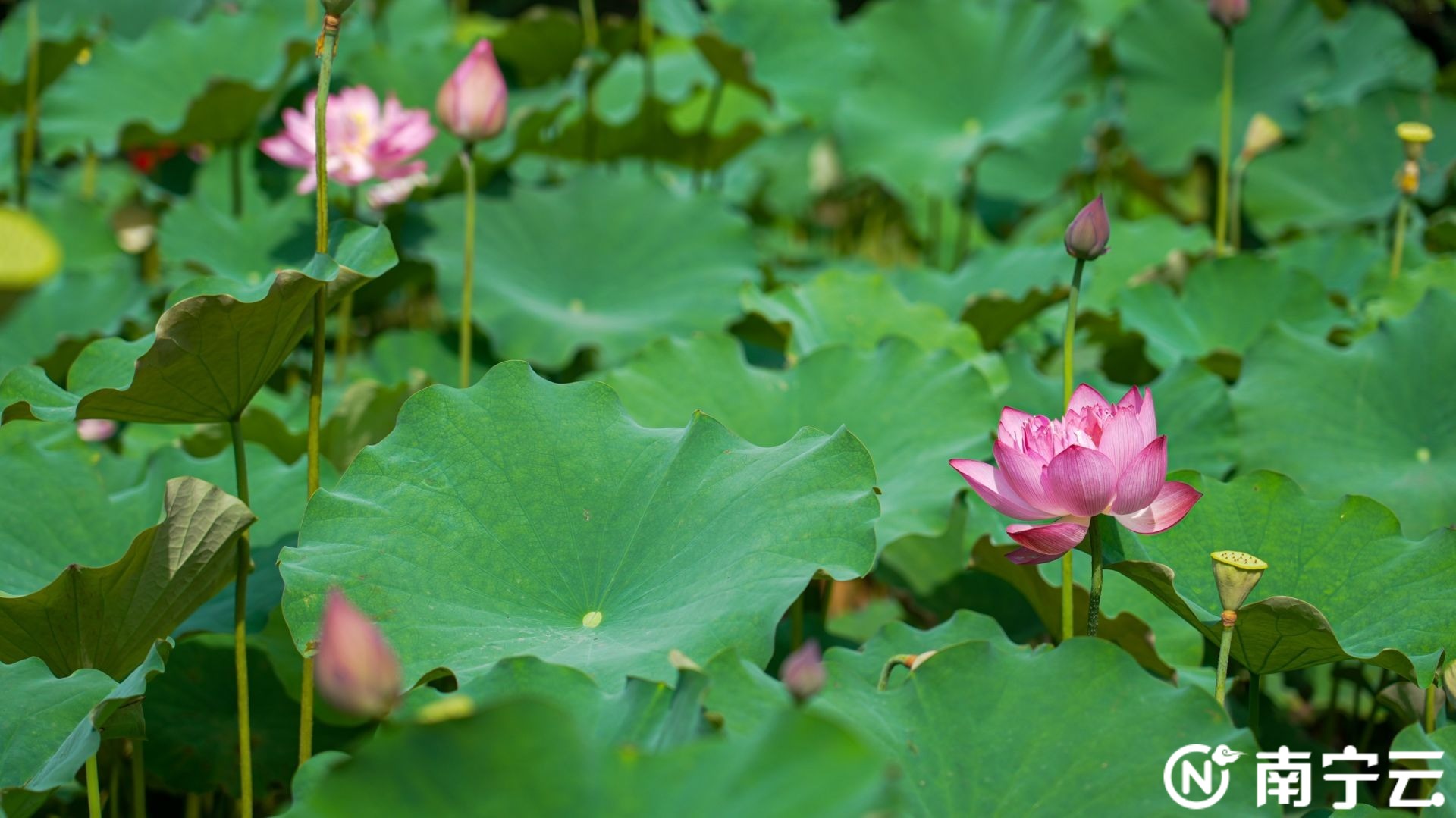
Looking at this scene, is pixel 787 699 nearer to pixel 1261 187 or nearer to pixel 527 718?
pixel 527 718

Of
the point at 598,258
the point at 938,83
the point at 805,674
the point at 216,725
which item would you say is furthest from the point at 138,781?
the point at 938,83

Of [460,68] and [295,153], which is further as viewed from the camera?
[295,153]

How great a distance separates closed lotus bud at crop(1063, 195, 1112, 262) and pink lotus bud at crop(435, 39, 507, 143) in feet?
2.81

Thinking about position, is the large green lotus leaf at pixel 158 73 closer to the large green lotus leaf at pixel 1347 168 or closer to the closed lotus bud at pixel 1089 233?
the closed lotus bud at pixel 1089 233

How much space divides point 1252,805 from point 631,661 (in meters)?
0.55

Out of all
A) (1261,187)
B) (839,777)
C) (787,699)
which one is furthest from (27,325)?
(1261,187)

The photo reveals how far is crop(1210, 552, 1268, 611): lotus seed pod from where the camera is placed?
113 cm

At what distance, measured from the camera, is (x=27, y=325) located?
239 cm

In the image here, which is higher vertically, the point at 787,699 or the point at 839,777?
the point at 839,777

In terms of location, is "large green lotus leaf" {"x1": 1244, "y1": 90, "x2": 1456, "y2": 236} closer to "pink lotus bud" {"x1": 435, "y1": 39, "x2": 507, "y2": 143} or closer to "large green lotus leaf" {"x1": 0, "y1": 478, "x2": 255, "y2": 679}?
"pink lotus bud" {"x1": 435, "y1": 39, "x2": 507, "y2": 143}

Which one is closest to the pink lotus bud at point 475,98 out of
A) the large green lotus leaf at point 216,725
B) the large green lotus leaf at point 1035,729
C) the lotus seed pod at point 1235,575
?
the large green lotus leaf at point 216,725

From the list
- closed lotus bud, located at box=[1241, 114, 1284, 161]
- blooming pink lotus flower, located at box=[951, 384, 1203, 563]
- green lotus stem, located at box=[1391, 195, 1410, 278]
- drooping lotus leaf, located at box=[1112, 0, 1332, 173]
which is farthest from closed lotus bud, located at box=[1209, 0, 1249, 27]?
blooming pink lotus flower, located at box=[951, 384, 1203, 563]

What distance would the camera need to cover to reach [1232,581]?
1.14m

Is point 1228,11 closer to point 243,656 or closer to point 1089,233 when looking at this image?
point 1089,233
